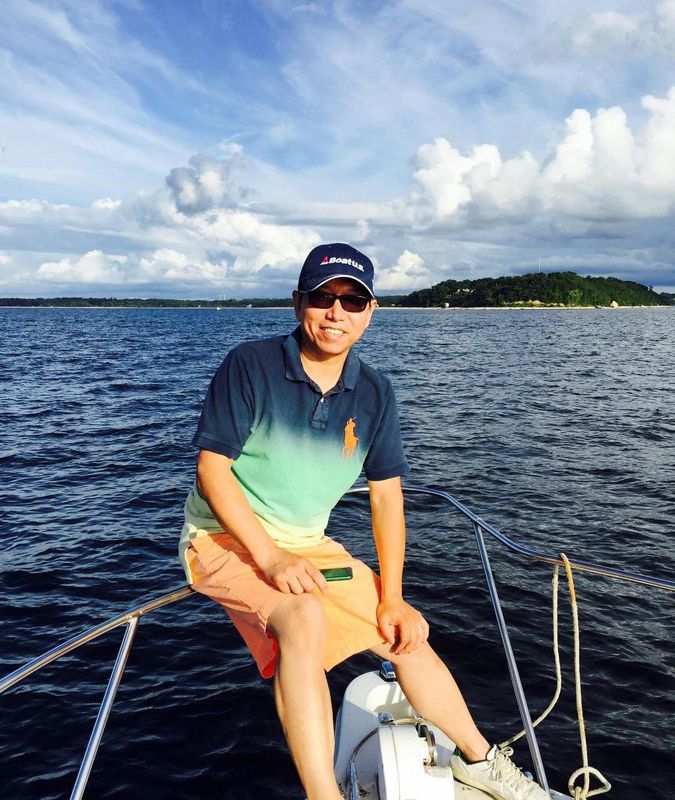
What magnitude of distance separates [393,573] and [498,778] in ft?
3.09

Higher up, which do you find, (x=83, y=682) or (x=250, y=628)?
(x=250, y=628)

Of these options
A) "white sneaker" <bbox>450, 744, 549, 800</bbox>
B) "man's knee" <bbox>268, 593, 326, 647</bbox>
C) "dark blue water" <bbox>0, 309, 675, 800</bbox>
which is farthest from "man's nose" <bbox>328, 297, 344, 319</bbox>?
"dark blue water" <bbox>0, 309, 675, 800</bbox>

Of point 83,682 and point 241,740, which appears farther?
point 83,682

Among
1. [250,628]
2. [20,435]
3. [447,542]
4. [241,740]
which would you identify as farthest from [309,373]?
[20,435]

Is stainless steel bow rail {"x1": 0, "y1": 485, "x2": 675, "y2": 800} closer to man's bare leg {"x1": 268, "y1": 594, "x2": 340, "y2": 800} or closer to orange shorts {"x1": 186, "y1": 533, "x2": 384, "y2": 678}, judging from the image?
orange shorts {"x1": 186, "y1": 533, "x2": 384, "y2": 678}

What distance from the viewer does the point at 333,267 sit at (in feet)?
9.12

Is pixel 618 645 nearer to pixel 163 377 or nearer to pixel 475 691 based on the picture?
pixel 475 691

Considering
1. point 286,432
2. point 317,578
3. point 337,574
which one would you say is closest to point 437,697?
point 337,574

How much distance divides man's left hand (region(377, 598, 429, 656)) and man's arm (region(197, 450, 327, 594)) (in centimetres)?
39

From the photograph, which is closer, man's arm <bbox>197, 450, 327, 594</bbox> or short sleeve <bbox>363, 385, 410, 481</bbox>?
man's arm <bbox>197, 450, 327, 594</bbox>

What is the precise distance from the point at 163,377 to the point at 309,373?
2839 centimetres

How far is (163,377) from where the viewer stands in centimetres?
3012

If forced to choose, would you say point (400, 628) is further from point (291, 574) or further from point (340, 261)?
point (340, 261)

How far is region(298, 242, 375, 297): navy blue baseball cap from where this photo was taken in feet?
9.11
